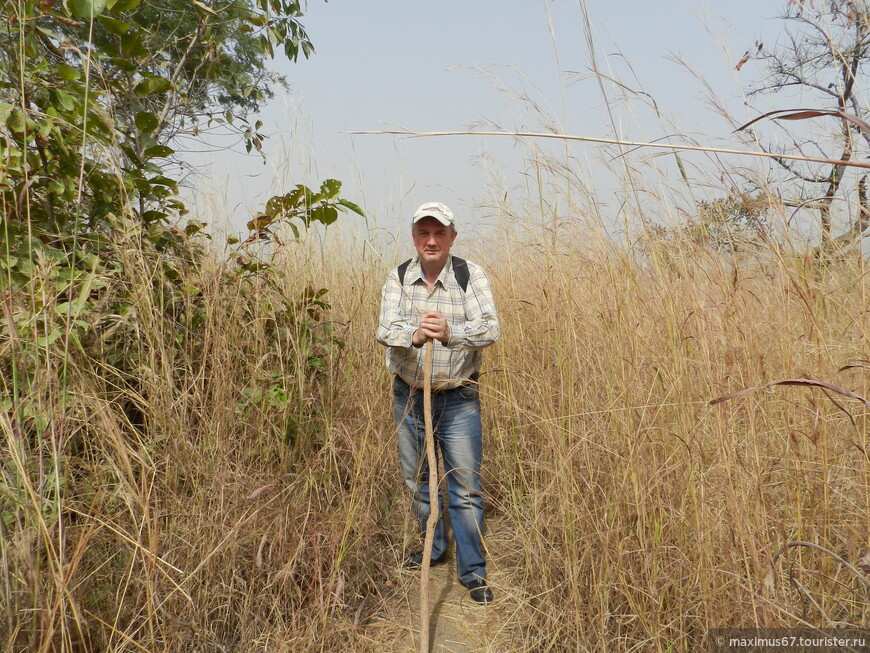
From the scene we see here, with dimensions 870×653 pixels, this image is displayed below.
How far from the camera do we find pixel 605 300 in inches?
79.7

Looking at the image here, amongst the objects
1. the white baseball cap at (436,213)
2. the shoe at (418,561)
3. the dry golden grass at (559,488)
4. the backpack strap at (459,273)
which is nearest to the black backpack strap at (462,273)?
the backpack strap at (459,273)

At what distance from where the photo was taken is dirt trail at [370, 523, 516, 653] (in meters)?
1.93

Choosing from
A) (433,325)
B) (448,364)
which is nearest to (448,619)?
(448,364)

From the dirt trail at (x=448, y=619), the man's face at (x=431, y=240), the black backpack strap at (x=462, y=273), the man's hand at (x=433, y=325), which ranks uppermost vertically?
the man's face at (x=431, y=240)

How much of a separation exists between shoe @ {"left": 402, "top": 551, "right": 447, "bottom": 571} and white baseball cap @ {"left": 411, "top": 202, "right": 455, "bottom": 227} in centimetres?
141

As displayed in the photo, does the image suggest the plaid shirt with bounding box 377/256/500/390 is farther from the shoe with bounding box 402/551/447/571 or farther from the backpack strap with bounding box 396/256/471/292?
the shoe with bounding box 402/551/447/571

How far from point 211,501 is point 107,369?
1.80 ft

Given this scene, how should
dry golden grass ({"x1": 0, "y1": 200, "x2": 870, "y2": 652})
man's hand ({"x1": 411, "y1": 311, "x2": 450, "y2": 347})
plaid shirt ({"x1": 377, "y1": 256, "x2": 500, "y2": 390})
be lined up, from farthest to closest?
plaid shirt ({"x1": 377, "y1": 256, "x2": 500, "y2": 390}) < man's hand ({"x1": 411, "y1": 311, "x2": 450, "y2": 347}) < dry golden grass ({"x1": 0, "y1": 200, "x2": 870, "y2": 652})

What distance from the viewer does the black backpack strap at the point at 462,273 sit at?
2.29m

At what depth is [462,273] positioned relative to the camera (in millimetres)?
2309

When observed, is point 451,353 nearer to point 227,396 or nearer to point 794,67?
point 227,396

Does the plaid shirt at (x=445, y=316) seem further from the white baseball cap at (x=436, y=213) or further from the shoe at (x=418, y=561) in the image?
the shoe at (x=418, y=561)

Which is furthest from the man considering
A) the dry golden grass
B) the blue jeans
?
the dry golden grass

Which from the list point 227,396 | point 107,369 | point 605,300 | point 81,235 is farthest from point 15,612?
point 605,300
